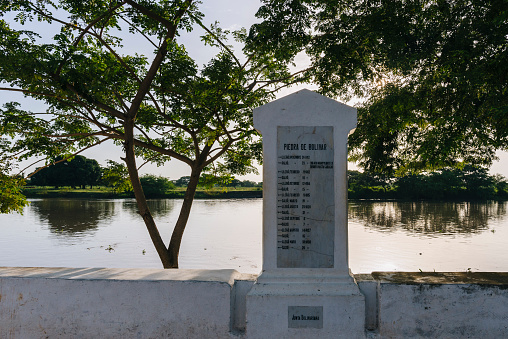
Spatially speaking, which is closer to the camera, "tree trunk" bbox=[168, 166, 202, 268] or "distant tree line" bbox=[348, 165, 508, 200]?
"tree trunk" bbox=[168, 166, 202, 268]

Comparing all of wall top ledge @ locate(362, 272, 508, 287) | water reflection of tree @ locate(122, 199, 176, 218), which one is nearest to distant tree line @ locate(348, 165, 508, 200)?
water reflection of tree @ locate(122, 199, 176, 218)

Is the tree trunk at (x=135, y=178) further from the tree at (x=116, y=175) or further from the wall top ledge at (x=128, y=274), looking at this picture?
the wall top ledge at (x=128, y=274)

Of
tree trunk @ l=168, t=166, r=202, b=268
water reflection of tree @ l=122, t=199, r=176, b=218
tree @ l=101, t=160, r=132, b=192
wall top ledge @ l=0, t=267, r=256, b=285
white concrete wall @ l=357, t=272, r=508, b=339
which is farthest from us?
water reflection of tree @ l=122, t=199, r=176, b=218

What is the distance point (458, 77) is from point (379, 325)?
18.0 ft

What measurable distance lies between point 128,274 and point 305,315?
1732mm

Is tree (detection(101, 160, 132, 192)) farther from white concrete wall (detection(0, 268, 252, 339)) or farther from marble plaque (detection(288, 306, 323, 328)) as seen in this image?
marble plaque (detection(288, 306, 323, 328))

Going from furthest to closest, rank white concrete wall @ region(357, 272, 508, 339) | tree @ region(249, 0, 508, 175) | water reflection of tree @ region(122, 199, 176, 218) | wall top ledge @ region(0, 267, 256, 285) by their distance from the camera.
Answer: water reflection of tree @ region(122, 199, 176, 218), tree @ region(249, 0, 508, 175), wall top ledge @ region(0, 267, 256, 285), white concrete wall @ region(357, 272, 508, 339)

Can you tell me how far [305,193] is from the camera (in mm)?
3689

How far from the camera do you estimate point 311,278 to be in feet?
11.8

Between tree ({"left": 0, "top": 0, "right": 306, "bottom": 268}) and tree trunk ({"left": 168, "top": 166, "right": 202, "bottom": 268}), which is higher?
tree ({"left": 0, "top": 0, "right": 306, "bottom": 268})

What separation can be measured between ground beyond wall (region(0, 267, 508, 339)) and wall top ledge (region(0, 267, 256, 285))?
3cm

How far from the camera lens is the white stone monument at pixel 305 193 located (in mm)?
3631

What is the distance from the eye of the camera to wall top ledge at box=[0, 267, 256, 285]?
11.4 feet

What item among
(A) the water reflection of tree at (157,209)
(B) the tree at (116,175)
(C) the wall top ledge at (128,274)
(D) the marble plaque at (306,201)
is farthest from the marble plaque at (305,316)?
(A) the water reflection of tree at (157,209)
